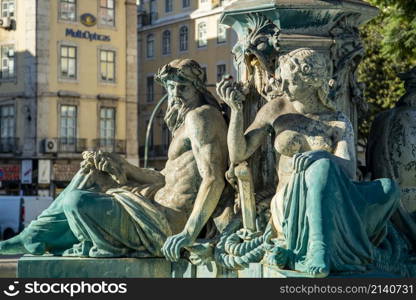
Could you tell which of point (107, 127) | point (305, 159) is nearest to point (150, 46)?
point (107, 127)

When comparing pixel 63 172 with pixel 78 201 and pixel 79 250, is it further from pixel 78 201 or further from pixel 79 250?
pixel 78 201

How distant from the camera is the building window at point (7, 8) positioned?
46781mm

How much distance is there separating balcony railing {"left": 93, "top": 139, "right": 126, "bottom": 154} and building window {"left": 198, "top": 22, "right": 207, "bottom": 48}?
9539 millimetres

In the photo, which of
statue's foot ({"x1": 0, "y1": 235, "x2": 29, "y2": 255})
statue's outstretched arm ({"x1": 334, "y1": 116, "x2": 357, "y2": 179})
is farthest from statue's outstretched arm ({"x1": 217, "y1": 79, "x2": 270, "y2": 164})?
statue's foot ({"x1": 0, "y1": 235, "x2": 29, "y2": 255})

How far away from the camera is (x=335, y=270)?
6340mm

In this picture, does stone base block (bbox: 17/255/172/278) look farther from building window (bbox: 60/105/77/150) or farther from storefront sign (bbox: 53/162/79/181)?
building window (bbox: 60/105/77/150)

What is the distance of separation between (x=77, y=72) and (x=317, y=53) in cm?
4127

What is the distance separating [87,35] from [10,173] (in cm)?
809

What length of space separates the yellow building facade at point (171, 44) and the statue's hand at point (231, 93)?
45196mm

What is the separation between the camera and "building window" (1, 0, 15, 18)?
153 feet

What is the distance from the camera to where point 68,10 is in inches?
1866

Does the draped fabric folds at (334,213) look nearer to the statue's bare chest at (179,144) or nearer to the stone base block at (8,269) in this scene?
the statue's bare chest at (179,144)

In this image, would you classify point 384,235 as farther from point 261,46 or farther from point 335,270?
point 261,46

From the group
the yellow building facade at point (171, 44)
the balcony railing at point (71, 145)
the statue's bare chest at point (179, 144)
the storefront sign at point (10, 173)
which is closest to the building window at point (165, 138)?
the yellow building facade at point (171, 44)
